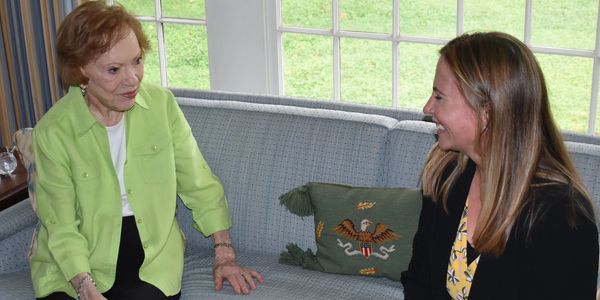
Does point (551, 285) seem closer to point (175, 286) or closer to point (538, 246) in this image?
point (538, 246)

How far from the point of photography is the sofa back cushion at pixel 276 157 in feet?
8.86

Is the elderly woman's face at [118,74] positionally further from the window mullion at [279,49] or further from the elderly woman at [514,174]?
the window mullion at [279,49]

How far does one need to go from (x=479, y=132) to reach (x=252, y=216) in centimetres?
108

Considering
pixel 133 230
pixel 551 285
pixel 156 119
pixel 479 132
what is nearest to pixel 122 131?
pixel 156 119

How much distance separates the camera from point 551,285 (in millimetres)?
1862

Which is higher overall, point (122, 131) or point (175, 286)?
point (122, 131)

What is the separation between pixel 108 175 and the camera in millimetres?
2539

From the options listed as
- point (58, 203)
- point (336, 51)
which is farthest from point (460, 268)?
point (336, 51)

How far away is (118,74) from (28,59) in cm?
151

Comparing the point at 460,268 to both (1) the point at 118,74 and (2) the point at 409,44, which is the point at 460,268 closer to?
(1) the point at 118,74

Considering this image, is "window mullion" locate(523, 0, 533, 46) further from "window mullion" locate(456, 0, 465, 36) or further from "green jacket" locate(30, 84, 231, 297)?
"green jacket" locate(30, 84, 231, 297)

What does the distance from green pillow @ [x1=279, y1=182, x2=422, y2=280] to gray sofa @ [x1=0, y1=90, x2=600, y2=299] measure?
0.17ft

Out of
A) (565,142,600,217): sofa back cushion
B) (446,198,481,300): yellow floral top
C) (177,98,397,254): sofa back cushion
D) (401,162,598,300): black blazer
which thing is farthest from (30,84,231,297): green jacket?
(565,142,600,217): sofa back cushion

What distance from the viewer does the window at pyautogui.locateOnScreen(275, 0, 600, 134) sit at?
10.1ft
